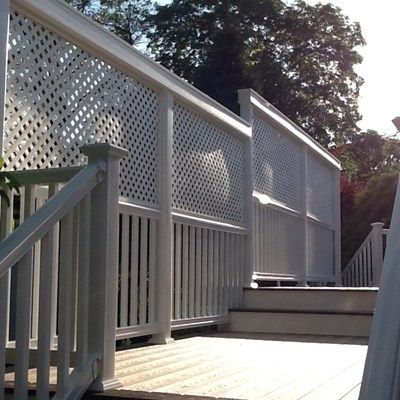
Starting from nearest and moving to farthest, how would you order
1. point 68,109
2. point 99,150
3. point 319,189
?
point 99,150, point 68,109, point 319,189

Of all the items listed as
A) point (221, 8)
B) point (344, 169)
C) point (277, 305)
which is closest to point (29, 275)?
point (277, 305)

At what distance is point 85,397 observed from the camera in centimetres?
269

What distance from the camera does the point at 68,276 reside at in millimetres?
2559

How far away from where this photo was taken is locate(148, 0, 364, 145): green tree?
1530cm

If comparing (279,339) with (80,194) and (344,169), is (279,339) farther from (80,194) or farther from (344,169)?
(344,169)

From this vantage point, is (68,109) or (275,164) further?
(275,164)

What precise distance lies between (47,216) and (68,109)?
161cm

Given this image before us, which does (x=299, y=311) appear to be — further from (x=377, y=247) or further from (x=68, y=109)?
(x=377, y=247)

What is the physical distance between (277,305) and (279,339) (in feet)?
3.53

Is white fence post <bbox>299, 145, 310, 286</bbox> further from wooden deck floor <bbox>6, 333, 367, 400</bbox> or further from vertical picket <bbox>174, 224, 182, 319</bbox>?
vertical picket <bbox>174, 224, 182, 319</bbox>

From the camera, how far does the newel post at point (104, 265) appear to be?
2752mm

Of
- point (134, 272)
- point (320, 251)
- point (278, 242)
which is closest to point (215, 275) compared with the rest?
point (134, 272)

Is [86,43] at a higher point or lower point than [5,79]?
higher

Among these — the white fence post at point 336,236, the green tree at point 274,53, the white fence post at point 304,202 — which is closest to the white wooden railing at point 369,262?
the white fence post at point 336,236
